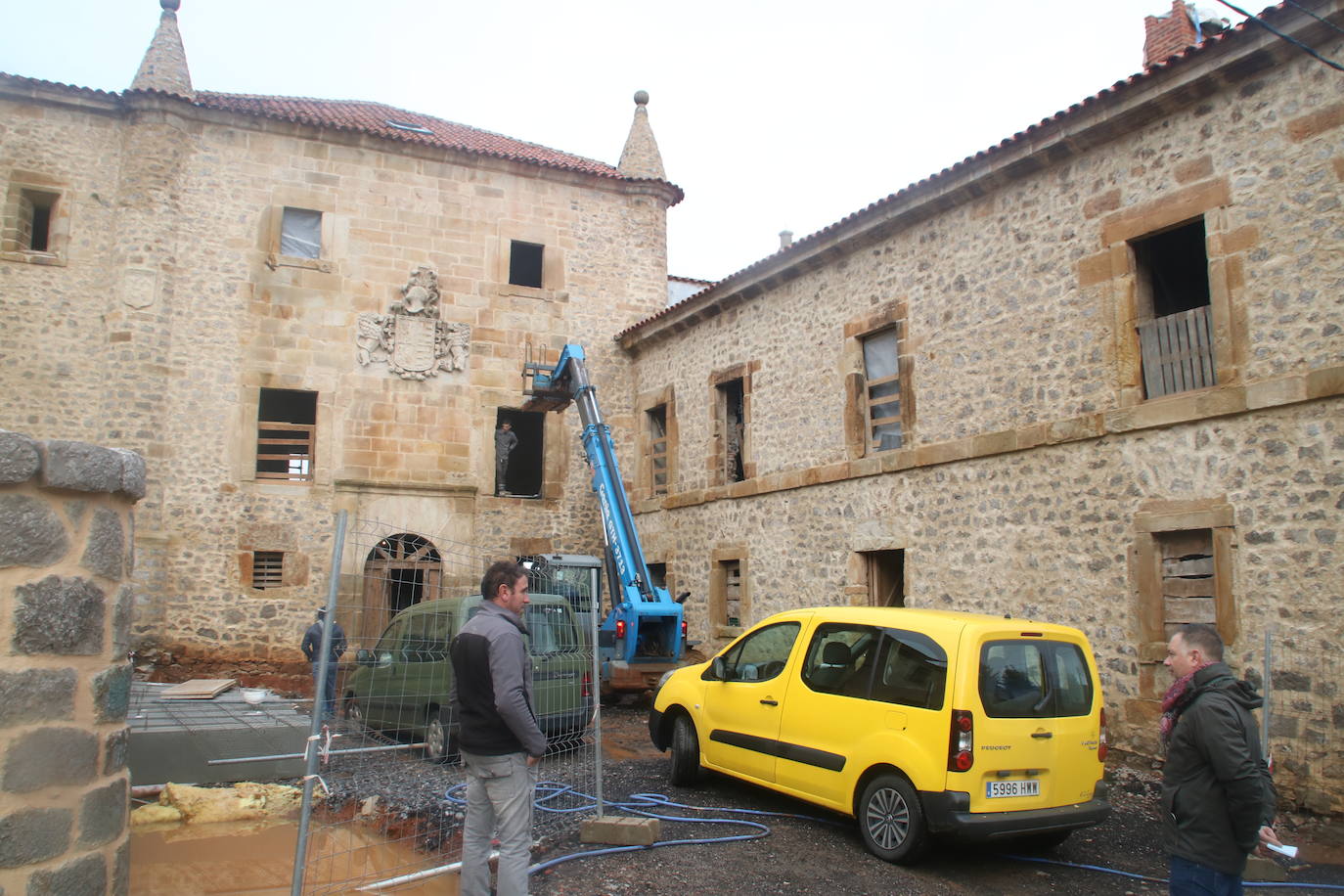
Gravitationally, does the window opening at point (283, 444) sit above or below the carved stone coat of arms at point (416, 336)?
below

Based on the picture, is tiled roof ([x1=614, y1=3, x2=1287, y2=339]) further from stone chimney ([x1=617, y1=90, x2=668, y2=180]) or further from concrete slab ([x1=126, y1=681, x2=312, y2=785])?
concrete slab ([x1=126, y1=681, x2=312, y2=785])

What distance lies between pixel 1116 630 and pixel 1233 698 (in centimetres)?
553

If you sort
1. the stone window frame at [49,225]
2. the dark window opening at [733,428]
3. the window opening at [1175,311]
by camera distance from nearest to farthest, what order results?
the window opening at [1175,311], the stone window frame at [49,225], the dark window opening at [733,428]

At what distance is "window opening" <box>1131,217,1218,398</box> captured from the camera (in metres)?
8.51

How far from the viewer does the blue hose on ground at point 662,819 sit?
5.64 m

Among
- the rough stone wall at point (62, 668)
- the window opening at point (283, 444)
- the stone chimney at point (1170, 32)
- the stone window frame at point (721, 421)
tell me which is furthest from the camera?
the window opening at point (283, 444)

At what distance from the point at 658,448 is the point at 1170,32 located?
32.9 feet

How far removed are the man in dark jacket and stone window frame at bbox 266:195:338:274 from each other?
15.5m

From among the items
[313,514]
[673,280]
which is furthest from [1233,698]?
[673,280]

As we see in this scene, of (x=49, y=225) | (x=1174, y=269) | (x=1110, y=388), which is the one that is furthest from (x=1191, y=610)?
(x=49, y=225)

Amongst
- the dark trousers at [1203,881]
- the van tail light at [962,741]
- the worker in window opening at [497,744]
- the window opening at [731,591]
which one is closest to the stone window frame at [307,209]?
the window opening at [731,591]

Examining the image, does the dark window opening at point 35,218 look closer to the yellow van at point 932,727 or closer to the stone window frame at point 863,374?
the stone window frame at point 863,374

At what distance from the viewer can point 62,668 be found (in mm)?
2773

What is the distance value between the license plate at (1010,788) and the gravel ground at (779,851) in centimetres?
54
